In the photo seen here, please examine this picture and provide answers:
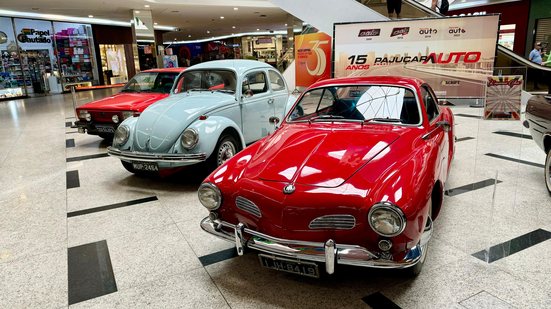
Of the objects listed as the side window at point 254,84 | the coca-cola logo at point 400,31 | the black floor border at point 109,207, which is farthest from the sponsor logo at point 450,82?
the black floor border at point 109,207

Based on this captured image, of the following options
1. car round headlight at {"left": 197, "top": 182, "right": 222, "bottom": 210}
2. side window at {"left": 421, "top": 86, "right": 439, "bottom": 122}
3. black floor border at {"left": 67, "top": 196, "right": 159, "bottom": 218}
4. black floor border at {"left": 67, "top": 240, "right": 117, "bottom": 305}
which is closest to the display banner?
side window at {"left": 421, "top": 86, "right": 439, "bottom": 122}

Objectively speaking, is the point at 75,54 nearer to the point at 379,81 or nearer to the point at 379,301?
the point at 379,81

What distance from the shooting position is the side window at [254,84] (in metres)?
5.51

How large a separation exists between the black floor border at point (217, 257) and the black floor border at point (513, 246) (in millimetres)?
1981

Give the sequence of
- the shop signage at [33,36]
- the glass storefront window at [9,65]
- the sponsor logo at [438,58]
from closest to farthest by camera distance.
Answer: the sponsor logo at [438,58] < the glass storefront window at [9,65] < the shop signage at [33,36]

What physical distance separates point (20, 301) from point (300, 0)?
33.6ft

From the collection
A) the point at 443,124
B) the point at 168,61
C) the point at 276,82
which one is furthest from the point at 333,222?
the point at 168,61

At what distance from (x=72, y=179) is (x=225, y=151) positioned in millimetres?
2309

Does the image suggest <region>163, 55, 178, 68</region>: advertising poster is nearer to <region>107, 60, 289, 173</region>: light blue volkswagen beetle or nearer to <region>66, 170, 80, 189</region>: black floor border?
<region>107, 60, 289, 173</region>: light blue volkswagen beetle

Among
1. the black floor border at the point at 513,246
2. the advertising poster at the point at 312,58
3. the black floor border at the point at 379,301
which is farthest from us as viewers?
the advertising poster at the point at 312,58

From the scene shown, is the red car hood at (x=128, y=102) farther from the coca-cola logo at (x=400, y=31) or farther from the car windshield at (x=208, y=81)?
the coca-cola logo at (x=400, y=31)

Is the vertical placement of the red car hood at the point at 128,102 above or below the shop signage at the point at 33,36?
below

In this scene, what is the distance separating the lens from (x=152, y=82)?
771cm

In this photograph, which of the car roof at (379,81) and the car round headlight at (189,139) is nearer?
the car roof at (379,81)
